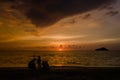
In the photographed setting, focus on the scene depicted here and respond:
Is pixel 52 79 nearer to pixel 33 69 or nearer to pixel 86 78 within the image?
pixel 86 78

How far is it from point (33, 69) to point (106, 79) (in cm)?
968

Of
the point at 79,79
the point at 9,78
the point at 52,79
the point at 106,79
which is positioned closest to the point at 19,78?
the point at 9,78

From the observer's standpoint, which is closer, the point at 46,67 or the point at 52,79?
the point at 52,79

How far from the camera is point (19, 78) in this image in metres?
20.2

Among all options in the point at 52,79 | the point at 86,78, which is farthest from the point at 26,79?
the point at 86,78

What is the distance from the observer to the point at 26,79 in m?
19.4

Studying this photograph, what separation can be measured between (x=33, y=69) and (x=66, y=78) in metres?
7.32

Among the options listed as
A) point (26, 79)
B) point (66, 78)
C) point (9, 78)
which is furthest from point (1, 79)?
point (66, 78)

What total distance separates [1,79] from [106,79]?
9117mm

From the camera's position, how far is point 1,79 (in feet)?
64.3

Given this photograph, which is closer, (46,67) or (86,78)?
(86,78)

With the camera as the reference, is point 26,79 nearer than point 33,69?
Yes

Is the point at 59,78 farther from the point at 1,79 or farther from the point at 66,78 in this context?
the point at 1,79

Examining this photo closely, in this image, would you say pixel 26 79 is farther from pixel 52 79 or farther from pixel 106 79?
pixel 106 79
